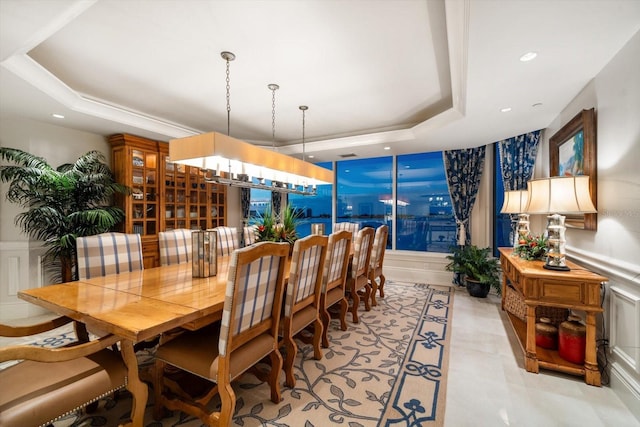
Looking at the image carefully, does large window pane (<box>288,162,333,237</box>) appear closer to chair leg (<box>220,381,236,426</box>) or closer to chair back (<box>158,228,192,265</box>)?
chair back (<box>158,228,192,265</box>)

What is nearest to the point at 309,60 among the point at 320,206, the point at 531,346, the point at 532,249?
the point at 532,249

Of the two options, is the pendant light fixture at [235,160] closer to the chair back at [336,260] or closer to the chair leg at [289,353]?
the chair back at [336,260]

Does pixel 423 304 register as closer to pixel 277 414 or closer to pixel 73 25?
pixel 277 414

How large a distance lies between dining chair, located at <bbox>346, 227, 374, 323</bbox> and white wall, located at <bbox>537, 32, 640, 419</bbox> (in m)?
1.95

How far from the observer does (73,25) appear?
1.96 meters

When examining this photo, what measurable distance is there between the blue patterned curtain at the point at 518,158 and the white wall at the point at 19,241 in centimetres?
600

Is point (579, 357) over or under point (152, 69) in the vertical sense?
under

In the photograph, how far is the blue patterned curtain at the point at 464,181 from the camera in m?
4.48

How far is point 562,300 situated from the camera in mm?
2014

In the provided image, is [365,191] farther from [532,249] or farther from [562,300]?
[562,300]

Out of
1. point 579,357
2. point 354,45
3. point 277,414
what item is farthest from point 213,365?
point 579,357

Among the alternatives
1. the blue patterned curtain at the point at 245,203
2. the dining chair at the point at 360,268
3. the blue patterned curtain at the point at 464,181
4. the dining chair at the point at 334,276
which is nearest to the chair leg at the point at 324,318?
the dining chair at the point at 334,276

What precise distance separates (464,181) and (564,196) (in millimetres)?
2598

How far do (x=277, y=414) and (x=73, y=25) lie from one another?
298 centimetres
